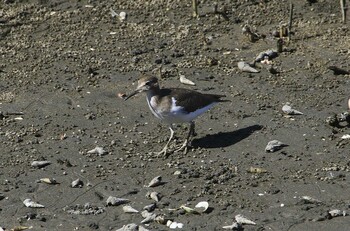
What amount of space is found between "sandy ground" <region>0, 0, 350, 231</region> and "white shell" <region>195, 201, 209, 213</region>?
0.20 feet

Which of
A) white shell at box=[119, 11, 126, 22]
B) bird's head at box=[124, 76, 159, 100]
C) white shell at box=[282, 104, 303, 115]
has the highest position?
bird's head at box=[124, 76, 159, 100]

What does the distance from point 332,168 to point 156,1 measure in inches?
205

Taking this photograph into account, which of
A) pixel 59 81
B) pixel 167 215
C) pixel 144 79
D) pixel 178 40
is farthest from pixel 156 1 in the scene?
pixel 167 215

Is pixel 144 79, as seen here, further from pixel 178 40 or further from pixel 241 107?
pixel 178 40

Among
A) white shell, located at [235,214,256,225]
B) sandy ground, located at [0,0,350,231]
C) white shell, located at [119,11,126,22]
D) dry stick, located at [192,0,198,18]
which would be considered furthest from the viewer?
white shell, located at [119,11,126,22]

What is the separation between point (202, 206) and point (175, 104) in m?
1.79

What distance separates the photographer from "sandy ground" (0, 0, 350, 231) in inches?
Result: 416

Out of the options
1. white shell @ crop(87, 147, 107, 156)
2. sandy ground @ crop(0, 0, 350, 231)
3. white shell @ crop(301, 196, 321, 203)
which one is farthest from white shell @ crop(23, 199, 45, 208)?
white shell @ crop(301, 196, 321, 203)

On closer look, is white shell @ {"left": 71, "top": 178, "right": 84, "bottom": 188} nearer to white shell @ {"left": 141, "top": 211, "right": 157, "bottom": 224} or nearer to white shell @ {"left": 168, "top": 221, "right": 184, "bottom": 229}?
white shell @ {"left": 141, "top": 211, "right": 157, "bottom": 224}

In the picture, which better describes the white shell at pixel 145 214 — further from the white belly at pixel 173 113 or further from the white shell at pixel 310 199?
the white belly at pixel 173 113

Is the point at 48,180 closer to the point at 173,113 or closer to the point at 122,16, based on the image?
the point at 173,113

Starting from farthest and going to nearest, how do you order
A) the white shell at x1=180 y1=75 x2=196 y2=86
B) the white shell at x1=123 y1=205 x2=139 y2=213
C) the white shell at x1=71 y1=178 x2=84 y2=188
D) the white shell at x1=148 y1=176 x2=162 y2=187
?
1. the white shell at x1=180 y1=75 x2=196 y2=86
2. the white shell at x1=71 y1=178 x2=84 y2=188
3. the white shell at x1=148 y1=176 x2=162 y2=187
4. the white shell at x1=123 y1=205 x2=139 y2=213

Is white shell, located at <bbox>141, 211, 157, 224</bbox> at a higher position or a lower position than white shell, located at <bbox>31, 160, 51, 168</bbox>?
lower

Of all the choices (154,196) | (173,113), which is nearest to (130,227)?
(154,196)
